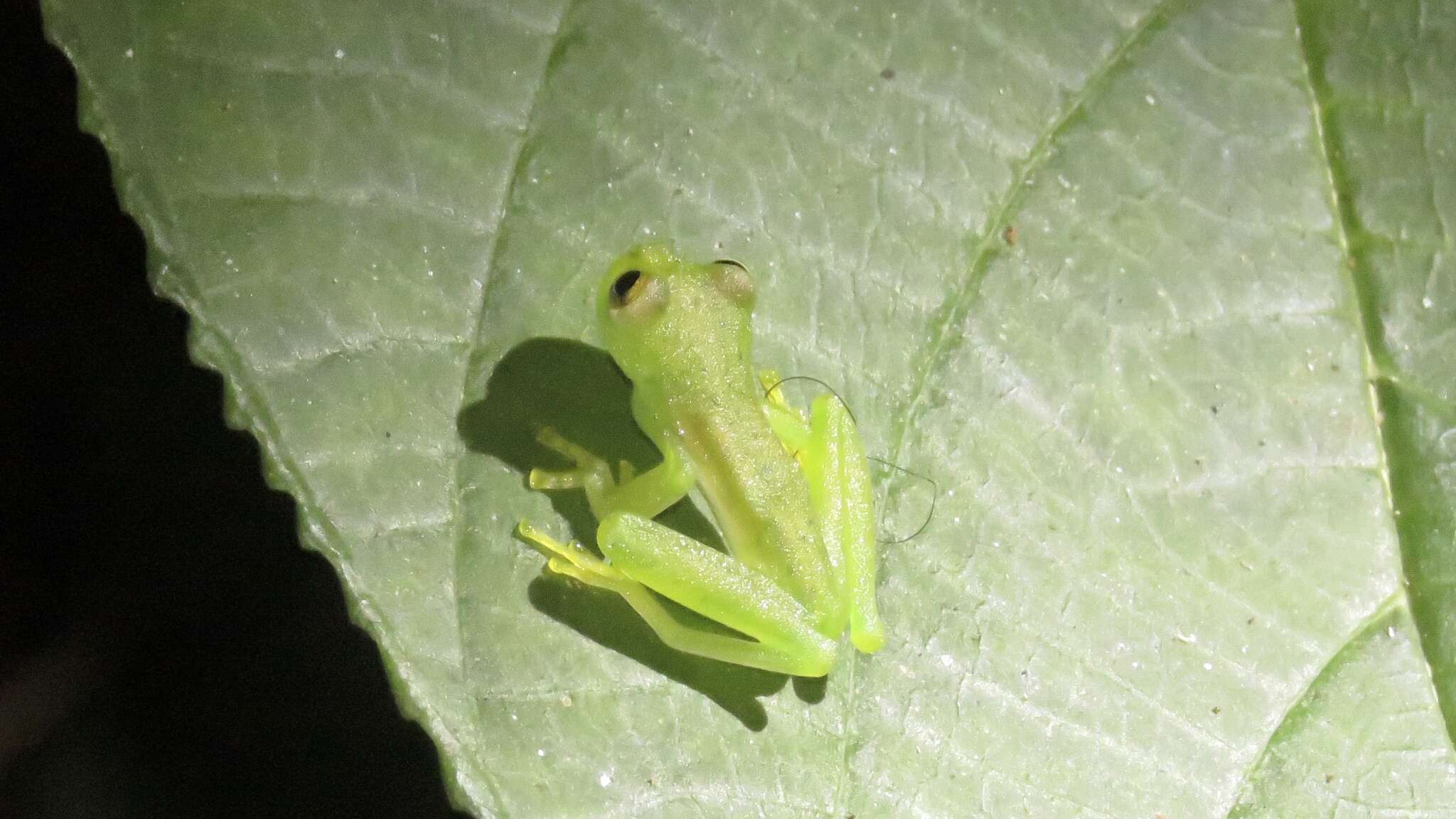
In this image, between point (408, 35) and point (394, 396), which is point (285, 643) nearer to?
point (394, 396)

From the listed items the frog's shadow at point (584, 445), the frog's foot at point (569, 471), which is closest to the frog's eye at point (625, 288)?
the frog's shadow at point (584, 445)

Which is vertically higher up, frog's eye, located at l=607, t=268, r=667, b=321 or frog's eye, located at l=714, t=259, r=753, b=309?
frog's eye, located at l=714, t=259, r=753, b=309

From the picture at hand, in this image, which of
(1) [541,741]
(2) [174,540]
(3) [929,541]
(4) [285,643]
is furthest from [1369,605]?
(2) [174,540]

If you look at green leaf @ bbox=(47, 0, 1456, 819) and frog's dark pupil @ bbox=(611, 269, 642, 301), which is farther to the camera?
frog's dark pupil @ bbox=(611, 269, 642, 301)

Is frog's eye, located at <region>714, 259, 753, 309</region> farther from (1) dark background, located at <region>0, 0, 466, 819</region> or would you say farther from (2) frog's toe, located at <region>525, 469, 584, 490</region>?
(1) dark background, located at <region>0, 0, 466, 819</region>

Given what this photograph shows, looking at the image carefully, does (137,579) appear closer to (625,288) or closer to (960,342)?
(625,288)

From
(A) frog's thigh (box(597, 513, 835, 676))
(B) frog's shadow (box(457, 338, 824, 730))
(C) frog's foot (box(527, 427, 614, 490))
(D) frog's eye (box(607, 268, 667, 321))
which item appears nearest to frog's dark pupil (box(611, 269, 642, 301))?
(D) frog's eye (box(607, 268, 667, 321))

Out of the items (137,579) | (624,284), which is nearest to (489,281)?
(624,284)
